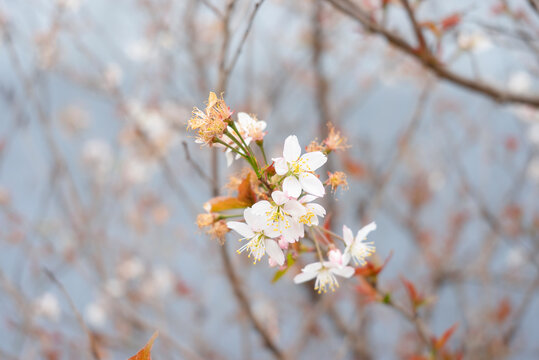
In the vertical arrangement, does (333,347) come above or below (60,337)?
below

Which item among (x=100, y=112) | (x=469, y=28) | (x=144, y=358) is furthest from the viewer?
(x=100, y=112)

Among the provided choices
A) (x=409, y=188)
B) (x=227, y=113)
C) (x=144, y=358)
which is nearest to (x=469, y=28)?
(x=227, y=113)

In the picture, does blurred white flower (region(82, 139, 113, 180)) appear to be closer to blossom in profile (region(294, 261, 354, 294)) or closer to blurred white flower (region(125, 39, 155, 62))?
blurred white flower (region(125, 39, 155, 62))

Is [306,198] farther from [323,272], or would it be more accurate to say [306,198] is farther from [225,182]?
[225,182]

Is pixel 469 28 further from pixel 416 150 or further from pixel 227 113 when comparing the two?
pixel 416 150

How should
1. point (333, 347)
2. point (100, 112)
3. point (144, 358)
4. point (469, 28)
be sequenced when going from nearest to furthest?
point (144, 358)
point (469, 28)
point (333, 347)
point (100, 112)

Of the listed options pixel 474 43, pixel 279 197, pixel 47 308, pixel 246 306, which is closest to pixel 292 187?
pixel 279 197

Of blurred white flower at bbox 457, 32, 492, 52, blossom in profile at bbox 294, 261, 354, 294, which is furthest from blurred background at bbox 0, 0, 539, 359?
blossom in profile at bbox 294, 261, 354, 294

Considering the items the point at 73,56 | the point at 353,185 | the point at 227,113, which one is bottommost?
the point at 227,113
